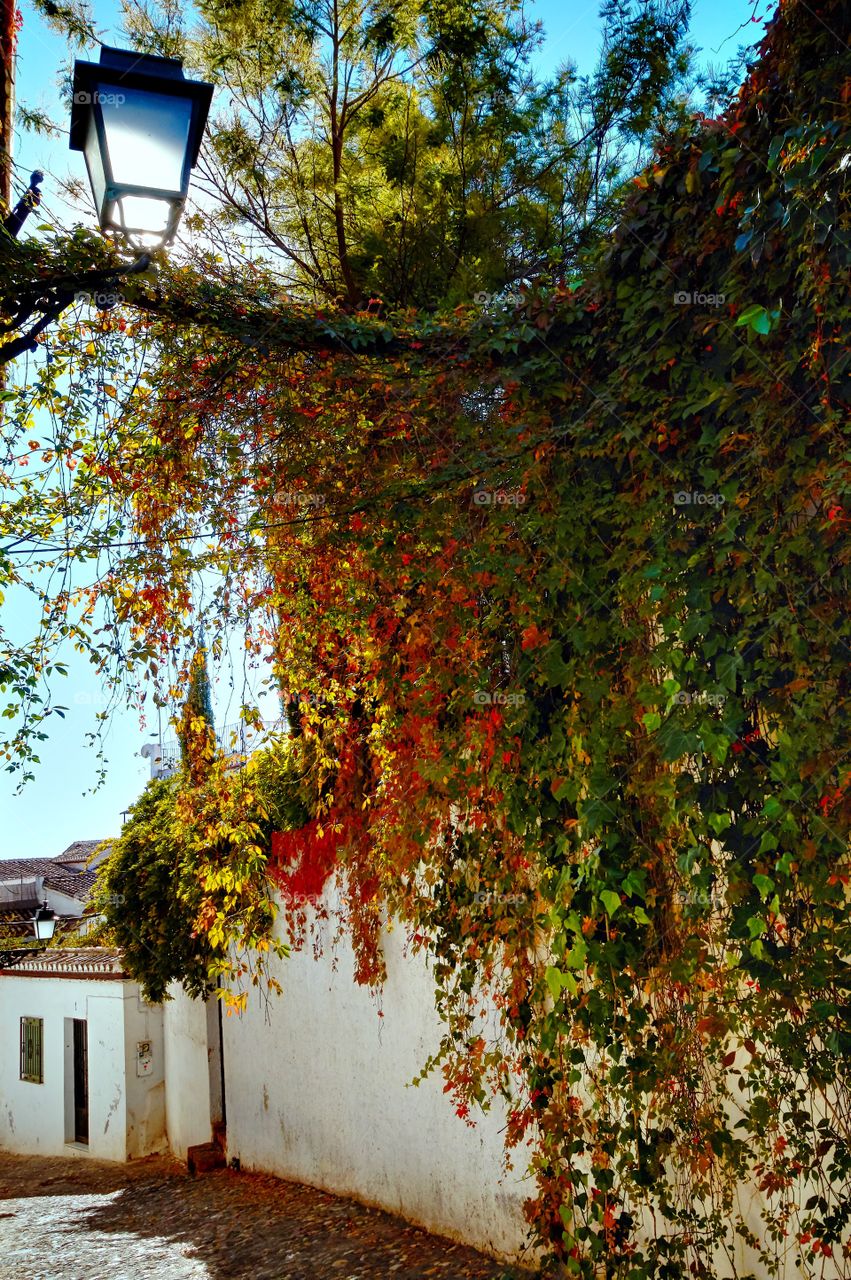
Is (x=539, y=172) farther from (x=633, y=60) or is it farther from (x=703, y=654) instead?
(x=703, y=654)

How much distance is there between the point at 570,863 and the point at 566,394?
155cm

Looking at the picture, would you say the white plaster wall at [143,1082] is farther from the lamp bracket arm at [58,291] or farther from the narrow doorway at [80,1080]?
the lamp bracket arm at [58,291]

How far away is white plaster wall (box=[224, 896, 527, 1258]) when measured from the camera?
189 inches

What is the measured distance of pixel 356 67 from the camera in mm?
5660

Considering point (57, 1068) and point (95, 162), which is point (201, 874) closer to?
point (95, 162)

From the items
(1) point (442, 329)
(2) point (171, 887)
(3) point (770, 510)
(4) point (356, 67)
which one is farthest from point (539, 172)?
(2) point (171, 887)

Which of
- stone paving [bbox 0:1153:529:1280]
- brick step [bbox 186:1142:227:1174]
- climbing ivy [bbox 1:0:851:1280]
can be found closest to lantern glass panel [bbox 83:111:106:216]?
climbing ivy [bbox 1:0:851:1280]

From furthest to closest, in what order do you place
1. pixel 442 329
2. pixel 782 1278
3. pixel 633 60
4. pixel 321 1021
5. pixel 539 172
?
1. pixel 321 1021
2. pixel 539 172
3. pixel 633 60
4. pixel 442 329
5. pixel 782 1278

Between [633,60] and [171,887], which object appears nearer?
[633,60]

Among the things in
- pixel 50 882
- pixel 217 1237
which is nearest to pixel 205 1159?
pixel 217 1237

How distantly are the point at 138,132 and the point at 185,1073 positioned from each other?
898 cm

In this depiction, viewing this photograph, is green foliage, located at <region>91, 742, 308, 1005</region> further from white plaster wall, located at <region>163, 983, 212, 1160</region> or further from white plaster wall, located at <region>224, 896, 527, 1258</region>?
white plaster wall, located at <region>163, 983, 212, 1160</region>

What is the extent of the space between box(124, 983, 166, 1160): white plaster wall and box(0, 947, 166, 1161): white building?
1cm

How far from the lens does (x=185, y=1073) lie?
361 inches
